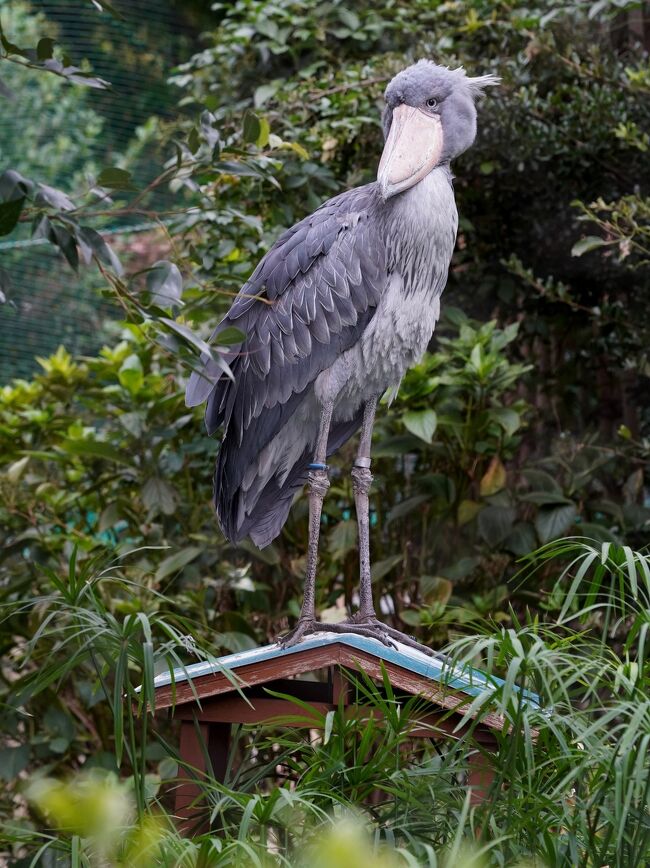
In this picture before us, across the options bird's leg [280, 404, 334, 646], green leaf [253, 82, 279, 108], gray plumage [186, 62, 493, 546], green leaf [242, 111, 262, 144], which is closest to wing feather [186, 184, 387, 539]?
gray plumage [186, 62, 493, 546]

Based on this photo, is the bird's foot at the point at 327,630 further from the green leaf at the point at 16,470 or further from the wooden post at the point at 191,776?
the green leaf at the point at 16,470

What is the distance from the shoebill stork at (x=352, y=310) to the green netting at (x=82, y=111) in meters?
3.46

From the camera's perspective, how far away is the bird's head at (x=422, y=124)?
2.21 m

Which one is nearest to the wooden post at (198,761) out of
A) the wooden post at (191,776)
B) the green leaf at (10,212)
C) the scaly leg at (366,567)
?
the wooden post at (191,776)

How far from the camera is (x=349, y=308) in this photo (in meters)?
2.28

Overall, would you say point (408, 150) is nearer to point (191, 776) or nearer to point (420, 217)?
point (420, 217)

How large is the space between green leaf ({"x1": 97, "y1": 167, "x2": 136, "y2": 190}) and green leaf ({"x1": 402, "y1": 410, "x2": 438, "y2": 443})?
1.48 metres

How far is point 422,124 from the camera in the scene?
7.36ft

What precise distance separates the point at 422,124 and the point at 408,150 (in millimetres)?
74

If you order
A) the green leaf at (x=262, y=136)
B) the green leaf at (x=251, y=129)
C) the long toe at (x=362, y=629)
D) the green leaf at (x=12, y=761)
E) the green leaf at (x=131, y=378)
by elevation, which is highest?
the green leaf at (x=251, y=129)

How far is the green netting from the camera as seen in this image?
19.0ft

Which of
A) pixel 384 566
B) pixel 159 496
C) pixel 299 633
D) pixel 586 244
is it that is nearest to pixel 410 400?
pixel 384 566

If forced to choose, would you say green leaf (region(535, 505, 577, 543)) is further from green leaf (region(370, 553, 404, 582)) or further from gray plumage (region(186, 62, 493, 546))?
gray plumage (region(186, 62, 493, 546))

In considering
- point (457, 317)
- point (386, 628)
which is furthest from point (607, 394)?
point (386, 628)
